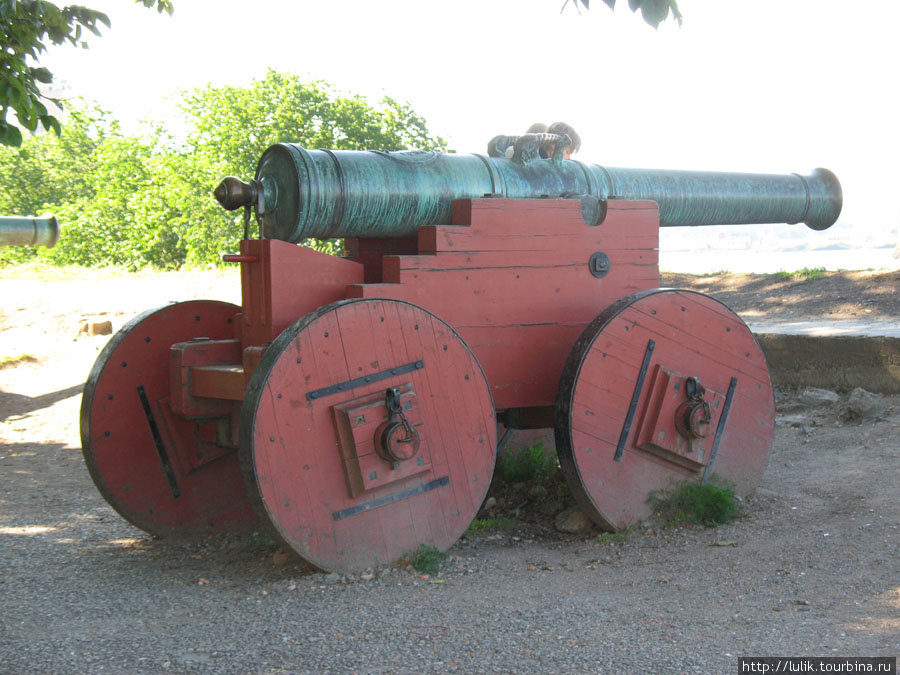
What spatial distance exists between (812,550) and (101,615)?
2.86 metres

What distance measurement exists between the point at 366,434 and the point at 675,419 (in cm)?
157

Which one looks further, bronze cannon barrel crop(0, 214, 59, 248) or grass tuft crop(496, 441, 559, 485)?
bronze cannon barrel crop(0, 214, 59, 248)

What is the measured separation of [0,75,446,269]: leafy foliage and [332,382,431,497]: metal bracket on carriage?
13098mm

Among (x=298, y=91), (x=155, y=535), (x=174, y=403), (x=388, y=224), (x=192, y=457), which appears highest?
(x=298, y=91)

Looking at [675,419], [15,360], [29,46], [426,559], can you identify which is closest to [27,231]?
[15,360]

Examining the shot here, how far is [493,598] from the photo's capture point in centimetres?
340

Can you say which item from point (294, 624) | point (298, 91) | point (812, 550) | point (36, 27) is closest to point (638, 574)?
point (812, 550)

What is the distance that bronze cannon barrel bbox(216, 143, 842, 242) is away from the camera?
158 inches

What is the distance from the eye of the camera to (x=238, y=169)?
20.9 meters

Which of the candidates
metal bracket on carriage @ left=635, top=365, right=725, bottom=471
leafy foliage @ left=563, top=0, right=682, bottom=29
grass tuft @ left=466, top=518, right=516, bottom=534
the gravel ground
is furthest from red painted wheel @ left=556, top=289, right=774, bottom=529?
leafy foliage @ left=563, top=0, right=682, bottom=29

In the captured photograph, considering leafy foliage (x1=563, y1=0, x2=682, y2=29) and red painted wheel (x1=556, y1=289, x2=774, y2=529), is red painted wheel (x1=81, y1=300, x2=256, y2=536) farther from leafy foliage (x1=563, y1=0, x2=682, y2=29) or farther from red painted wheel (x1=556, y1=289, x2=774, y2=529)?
leafy foliage (x1=563, y1=0, x2=682, y2=29)

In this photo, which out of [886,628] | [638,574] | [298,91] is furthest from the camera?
[298,91]

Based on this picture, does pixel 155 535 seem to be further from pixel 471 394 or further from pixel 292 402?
pixel 471 394

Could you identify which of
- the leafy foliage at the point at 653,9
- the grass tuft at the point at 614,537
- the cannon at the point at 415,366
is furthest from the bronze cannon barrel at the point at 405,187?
the grass tuft at the point at 614,537
